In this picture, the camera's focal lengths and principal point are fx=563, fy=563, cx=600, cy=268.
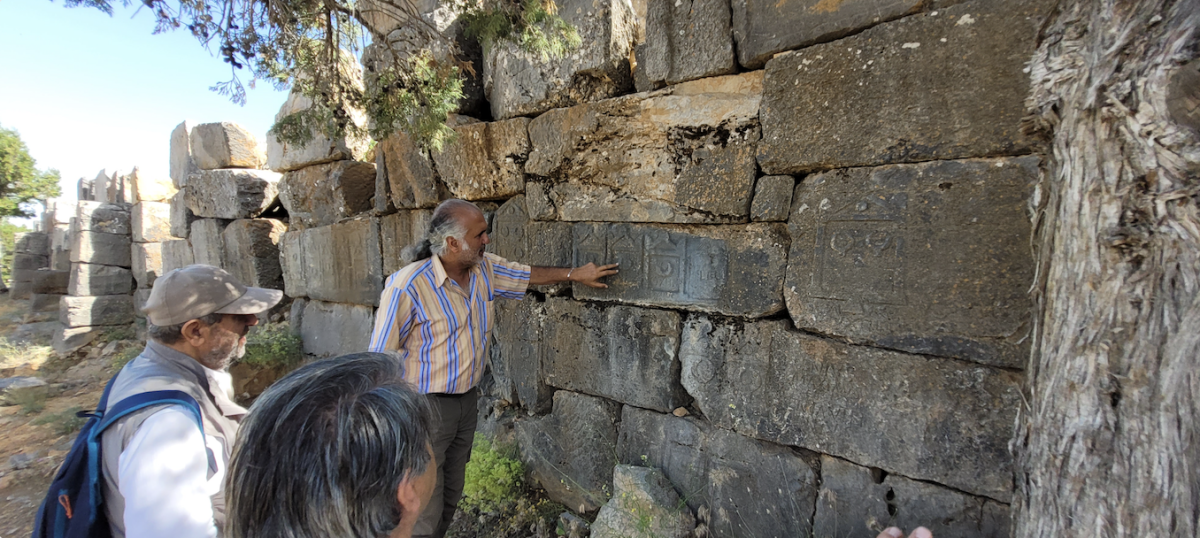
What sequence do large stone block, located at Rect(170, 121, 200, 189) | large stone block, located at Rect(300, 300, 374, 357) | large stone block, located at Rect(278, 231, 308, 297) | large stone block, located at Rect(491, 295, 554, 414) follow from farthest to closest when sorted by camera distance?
1. large stone block, located at Rect(170, 121, 200, 189)
2. large stone block, located at Rect(278, 231, 308, 297)
3. large stone block, located at Rect(300, 300, 374, 357)
4. large stone block, located at Rect(491, 295, 554, 414)

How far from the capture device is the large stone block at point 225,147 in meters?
7.23

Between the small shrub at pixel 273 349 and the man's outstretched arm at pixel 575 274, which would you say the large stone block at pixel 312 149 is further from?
the man's outstretched arm at pixel 575 274

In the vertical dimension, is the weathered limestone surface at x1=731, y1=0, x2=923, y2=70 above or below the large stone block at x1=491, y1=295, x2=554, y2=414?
above

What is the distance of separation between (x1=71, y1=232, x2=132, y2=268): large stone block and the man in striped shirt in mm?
10922

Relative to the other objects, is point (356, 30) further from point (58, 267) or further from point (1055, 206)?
point (58, 267)

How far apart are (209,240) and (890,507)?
8004 millimetres

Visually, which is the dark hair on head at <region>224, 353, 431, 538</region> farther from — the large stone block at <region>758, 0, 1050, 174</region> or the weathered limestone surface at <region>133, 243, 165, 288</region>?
the weathered limestone surface at <region>133, 243, 165, 288</region>

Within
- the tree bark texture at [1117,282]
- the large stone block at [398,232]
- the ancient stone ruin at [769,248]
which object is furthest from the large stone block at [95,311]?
the tree bark texture at [1117,282]

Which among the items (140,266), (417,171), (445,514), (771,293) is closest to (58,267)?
(140,266)

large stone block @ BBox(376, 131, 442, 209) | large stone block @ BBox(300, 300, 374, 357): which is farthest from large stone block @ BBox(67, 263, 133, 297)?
large stone block @ BBox(376, 131, 442, 209)

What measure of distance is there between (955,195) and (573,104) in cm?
204

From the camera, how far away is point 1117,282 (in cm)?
137

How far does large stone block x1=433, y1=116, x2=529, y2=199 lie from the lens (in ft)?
11.8

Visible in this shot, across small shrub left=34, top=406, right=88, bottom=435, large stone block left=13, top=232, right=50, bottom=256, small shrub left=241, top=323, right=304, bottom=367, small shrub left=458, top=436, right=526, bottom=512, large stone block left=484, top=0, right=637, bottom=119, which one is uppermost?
large stone block left=484, top=0, right=637, bottom=119
